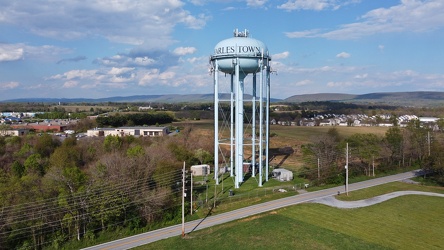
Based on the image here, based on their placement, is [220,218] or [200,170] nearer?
[220,218]

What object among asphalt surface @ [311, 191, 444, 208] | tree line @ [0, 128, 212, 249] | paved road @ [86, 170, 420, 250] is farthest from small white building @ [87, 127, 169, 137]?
asphalt surface @ [311, 191, 444, 208]

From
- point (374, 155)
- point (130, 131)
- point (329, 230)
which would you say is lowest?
point (329, 230)

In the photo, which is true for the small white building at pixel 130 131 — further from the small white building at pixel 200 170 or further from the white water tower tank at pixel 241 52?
the white water tower tank at pixel 241 52

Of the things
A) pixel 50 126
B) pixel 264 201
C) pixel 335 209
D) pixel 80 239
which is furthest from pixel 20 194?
pixel 50 126

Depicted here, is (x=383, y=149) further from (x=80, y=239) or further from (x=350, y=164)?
(x=80, y=239)

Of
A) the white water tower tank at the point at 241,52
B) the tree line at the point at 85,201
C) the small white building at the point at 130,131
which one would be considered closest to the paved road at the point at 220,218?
the tree line at the point at 85,201

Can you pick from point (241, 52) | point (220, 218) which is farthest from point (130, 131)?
point (220, 218)

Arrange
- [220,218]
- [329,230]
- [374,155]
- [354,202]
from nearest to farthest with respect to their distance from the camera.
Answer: [329,230] < [220,218] < [354,202] < [374,155]

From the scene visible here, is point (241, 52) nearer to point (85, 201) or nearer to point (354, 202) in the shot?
point (354, 202)
